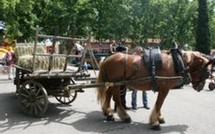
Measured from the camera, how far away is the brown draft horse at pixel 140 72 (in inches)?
363

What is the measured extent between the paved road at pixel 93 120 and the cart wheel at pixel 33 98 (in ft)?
0.65

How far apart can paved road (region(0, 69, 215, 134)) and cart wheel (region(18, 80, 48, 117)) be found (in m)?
0.20

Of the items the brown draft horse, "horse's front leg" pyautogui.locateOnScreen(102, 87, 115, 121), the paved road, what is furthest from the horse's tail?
the paved road

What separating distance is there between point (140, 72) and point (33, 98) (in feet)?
9.27

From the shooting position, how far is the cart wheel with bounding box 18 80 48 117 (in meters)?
9.93

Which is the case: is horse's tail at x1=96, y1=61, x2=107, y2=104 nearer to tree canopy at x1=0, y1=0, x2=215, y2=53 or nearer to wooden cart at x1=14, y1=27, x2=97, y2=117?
wooden cart at x1=14, y1=27, x2=97, y2=117

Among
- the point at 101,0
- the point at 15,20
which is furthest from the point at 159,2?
the point at 15,20

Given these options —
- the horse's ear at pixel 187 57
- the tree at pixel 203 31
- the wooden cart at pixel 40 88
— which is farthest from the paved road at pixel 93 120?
the tree at pixel 203 31

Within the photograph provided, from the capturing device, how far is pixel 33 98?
10.1m

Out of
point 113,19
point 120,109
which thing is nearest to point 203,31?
point 113,19

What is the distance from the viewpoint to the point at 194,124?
951cm

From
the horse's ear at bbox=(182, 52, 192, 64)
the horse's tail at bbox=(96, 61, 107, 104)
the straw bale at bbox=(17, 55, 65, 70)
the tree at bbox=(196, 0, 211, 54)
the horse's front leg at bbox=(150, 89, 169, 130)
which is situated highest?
the tree at bbox=(196, 0, 211, 54)

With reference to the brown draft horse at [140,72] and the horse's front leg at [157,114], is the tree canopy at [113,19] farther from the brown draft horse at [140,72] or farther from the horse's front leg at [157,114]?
the horse's front leg at [157,114]

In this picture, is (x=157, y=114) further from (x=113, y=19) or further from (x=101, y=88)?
(x=113, y=19)
